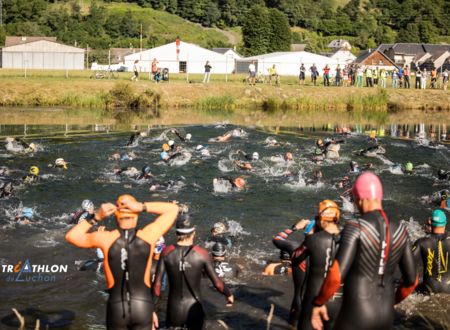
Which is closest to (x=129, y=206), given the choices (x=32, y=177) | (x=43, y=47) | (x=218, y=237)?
(x=218, y=237)

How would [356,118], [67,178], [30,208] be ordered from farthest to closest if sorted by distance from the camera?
[356,118]
[67,178]
[30,208]

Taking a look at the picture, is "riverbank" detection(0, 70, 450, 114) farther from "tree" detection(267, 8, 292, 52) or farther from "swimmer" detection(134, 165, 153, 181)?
"tree" detection(267, 8, 292, 52)

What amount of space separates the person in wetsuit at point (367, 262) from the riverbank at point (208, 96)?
3892cm

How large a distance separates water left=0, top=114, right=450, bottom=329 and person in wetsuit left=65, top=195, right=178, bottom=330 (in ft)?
9.07

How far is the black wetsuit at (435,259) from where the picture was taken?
9625mm

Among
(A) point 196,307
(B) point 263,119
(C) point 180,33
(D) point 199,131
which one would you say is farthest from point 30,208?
(C) point 180,33

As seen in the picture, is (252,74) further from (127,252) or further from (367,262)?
(367,262)

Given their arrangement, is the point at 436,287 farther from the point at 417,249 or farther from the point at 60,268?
the point at 60,268

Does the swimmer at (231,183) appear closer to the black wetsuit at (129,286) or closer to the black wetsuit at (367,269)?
the black wetsuit at (129,286)

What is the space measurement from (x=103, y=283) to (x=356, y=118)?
33.1 m

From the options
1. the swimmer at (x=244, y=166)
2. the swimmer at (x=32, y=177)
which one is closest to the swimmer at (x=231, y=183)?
the swimmer at (x=244, y=166)

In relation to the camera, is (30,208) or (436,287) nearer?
(436,287)

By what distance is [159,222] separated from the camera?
6598 millimetres

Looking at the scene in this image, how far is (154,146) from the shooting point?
26906mm
